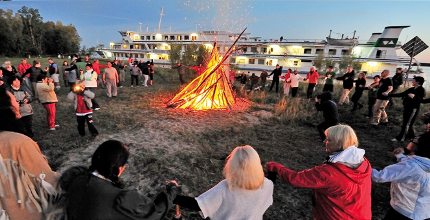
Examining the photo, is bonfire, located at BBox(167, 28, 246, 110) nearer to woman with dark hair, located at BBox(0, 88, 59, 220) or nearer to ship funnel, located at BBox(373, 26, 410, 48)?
woman with dark hair, located at BBox(0, 88, 59, 220)

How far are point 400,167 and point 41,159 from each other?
10.9 feet

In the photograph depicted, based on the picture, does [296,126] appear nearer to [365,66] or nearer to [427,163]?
[427,163]

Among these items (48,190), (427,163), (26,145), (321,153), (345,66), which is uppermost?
(345,66)

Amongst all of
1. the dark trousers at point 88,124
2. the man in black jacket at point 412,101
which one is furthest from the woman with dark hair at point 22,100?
the man in black jacket at point 412,101

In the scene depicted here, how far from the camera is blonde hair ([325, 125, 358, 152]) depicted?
1.90 meters

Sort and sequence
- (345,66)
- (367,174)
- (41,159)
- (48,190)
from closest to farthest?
(48,190), (41,159), (367,174), (345,66)

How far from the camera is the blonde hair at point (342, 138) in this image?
6.23ft

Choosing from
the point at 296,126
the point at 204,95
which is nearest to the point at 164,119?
the point at 204,95

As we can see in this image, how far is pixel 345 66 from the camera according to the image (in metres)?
25.4

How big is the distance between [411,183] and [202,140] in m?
4.22

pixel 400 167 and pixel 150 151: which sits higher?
pixel 400 167

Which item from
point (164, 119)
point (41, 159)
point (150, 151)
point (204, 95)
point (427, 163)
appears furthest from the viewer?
point (204, 95)

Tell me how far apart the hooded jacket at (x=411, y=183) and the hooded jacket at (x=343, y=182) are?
1.33 ft

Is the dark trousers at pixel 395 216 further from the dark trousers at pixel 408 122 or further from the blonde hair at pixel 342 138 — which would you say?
the dark trousers at pixel 408 122
